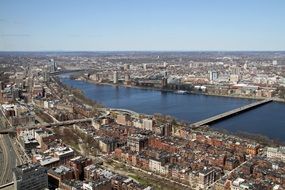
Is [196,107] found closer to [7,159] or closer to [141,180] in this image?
[141,180]

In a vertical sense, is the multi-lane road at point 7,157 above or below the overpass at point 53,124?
below

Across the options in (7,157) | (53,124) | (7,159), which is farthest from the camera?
(53,124)

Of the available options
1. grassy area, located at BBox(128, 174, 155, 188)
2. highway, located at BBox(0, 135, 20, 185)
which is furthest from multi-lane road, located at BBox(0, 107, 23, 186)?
grassy area, located at BBox(128, 174, 155, 188)

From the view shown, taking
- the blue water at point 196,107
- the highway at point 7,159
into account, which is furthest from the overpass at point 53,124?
the blue water at point 196,107

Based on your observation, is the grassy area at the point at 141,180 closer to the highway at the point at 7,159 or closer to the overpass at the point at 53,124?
the highway at the point at 7,159

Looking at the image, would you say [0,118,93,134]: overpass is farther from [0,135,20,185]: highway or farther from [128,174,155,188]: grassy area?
[128,174,155,188]: grassy area

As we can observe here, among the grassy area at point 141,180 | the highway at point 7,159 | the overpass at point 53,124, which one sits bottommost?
the grassy area at point 141,180

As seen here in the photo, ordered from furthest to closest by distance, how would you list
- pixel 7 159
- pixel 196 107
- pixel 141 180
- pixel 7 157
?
pixel 196 107 < pixel 7 157 < pixel 7 159 < pixel 141 180

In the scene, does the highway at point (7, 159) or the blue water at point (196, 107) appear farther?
the blue water at point (196, 107)

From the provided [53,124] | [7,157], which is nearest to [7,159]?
[7,157]

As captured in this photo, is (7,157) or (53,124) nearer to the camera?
(7,157)
